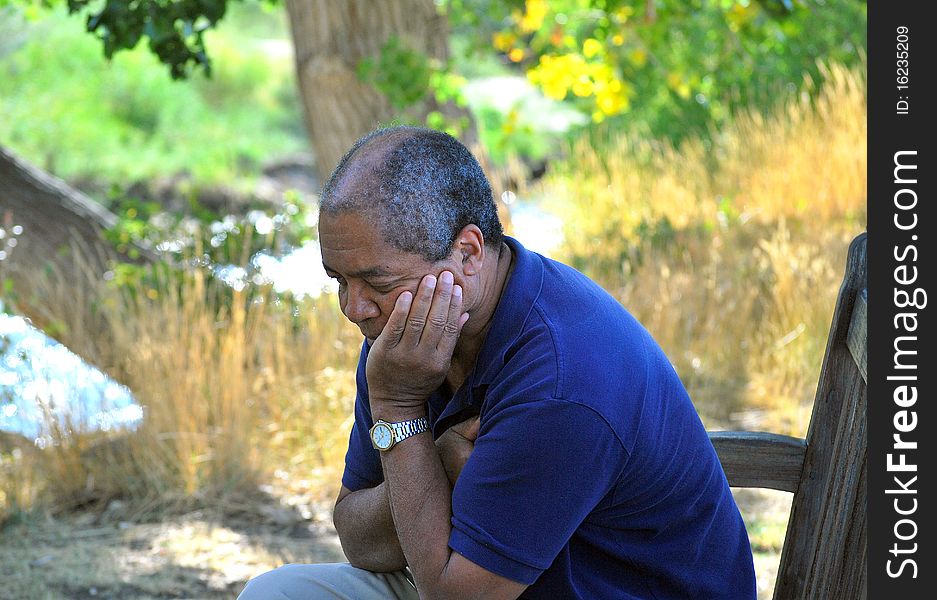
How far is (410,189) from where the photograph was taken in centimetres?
175

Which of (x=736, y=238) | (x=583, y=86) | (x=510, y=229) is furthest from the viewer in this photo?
(x=736, y=238)

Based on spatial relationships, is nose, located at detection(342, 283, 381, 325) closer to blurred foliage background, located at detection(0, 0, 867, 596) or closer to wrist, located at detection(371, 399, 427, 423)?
wrist, located at detection(371, 399, 427, 423)

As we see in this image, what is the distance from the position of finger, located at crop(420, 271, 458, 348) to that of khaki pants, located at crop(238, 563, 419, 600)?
56 centimetres

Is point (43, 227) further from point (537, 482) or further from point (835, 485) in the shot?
point (835, 485)

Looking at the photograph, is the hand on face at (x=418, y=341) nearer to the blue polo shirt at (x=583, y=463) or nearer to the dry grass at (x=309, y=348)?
the blue polo shirt at (x=583, y=463)

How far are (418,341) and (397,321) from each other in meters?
0.05

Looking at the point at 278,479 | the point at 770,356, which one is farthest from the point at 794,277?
the point at 278,479

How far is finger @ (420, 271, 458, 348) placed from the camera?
1.77 meters

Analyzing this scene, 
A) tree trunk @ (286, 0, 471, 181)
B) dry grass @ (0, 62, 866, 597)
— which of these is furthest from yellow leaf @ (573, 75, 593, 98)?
tree trunk @ (286, 0, 471, 181)

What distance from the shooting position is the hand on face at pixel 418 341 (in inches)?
69.8

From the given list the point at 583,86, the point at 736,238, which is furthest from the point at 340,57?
the point at 736,238

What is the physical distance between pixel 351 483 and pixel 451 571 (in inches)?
20.6

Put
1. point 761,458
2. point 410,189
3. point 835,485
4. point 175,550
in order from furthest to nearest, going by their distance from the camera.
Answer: point 175,550 < point 761,458 < point 835,485 < point 410,189

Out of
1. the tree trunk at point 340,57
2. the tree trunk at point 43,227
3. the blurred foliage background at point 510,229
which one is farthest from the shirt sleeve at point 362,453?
the tree trunk at point 340,57
